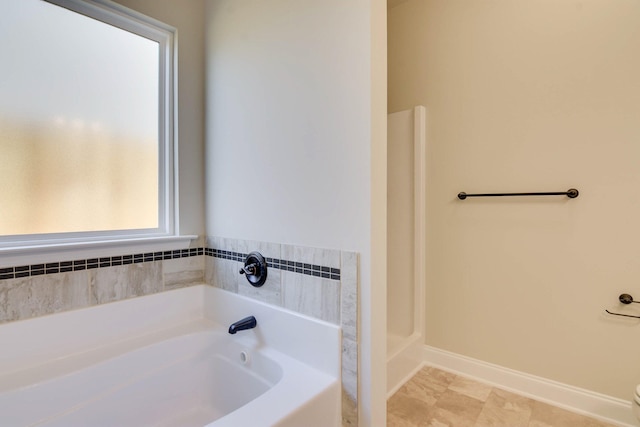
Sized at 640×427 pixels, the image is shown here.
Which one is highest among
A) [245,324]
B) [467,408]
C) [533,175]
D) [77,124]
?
[77,124]

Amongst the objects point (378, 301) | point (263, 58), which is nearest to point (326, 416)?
point (378, 301)

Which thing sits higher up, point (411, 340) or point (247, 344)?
point (247, 344)

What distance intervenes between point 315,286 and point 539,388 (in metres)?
1.69

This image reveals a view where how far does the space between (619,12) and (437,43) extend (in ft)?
3.31

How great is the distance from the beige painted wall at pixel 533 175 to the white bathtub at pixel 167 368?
1392mm

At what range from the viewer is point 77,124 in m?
1.52

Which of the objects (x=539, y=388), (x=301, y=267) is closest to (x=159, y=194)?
(x=301, y=267)

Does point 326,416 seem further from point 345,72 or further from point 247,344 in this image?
point 345,72

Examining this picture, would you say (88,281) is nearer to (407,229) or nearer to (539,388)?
(407,229)

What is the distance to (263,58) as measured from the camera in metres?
1.55

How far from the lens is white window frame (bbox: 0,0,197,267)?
1.36m

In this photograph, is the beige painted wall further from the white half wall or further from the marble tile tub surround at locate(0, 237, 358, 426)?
the marble tile tub surround at locate(0, 237, 358, 426)

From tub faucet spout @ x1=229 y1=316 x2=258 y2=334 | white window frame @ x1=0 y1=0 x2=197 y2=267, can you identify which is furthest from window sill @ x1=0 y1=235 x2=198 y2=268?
tub faucet spout @ x1=229 y1=316 x2=258 y2=334

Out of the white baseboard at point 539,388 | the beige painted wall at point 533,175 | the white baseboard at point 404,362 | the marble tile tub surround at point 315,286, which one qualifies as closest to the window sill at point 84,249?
the marble tile tub surround at point 315,286
